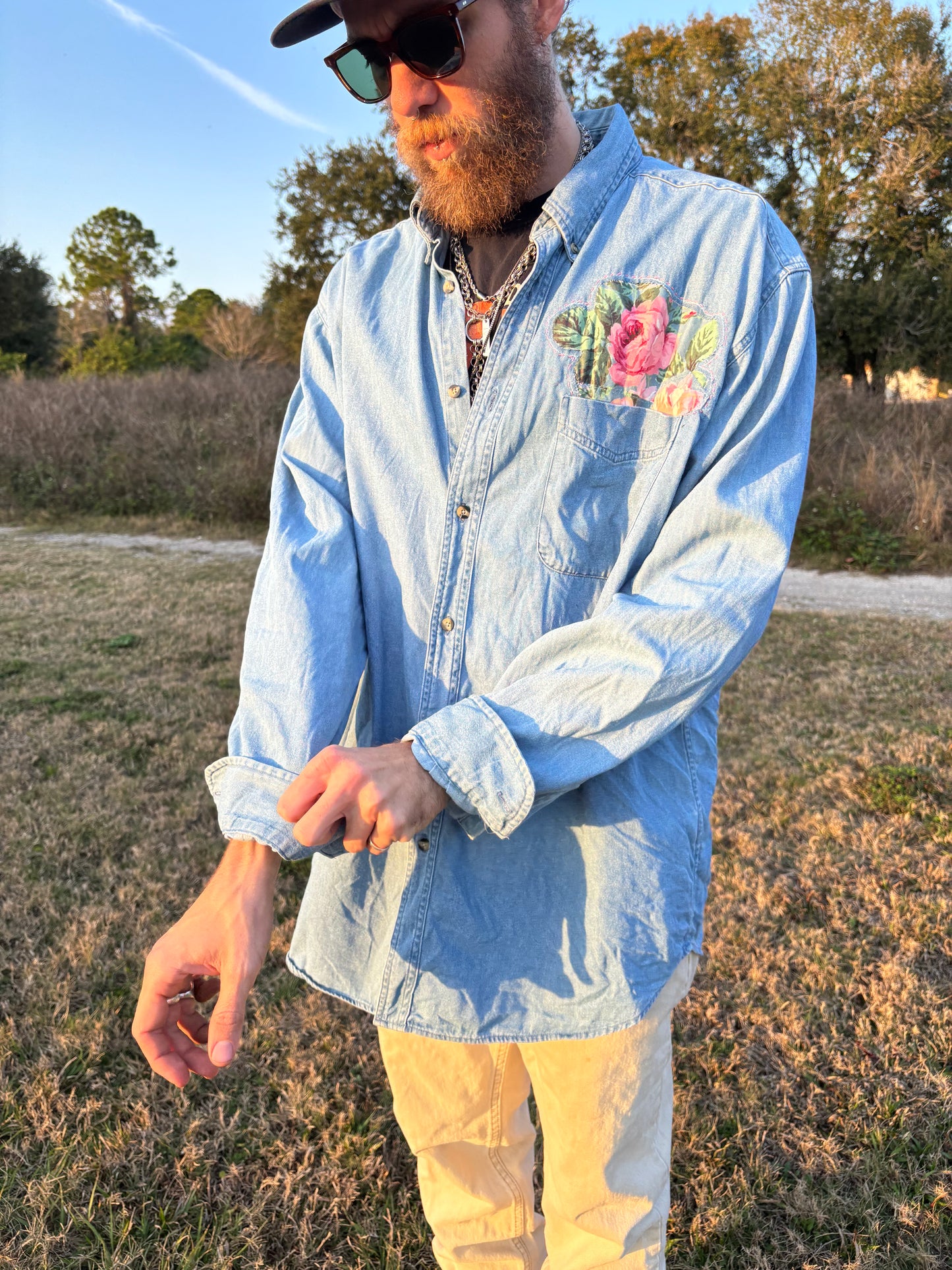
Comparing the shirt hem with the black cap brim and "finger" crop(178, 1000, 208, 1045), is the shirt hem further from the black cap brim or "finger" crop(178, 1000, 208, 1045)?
the black cap brim

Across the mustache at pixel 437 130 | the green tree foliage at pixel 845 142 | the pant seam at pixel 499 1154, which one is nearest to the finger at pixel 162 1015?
the pant seam at pixel 499 1154

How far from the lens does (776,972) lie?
2930 mm

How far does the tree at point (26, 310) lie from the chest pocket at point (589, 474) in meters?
28.0

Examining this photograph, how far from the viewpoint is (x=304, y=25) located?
1288 millimetres

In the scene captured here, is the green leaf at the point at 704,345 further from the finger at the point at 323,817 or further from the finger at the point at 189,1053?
the finger at the point at 189,1053

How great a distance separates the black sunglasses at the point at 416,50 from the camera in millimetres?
1184

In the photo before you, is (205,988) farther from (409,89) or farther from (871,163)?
(871,163)

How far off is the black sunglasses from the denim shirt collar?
0.18 m

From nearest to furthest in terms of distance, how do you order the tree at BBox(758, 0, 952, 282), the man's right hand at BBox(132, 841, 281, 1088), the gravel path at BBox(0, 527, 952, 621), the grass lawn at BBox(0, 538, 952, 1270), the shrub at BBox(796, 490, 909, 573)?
the man's right hand at BBox(132, 841, 281, 1088) < the grass lawn at BBox(0, 538, 952, 1270) < the gravel path at BBox(0, 527, 952, 621) < the shrub at BBox(796, 490, 909, 573) < the tree at BBox(758, 0, 952, 282)

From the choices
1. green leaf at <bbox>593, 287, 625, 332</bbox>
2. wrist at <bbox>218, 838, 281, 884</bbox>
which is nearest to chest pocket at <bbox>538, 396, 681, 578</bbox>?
green leaf at <bbox>593, 287, 625, 332</bbox>

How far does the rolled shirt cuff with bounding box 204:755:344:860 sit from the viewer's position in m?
1.14

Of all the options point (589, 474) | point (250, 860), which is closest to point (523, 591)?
point (589, 474)

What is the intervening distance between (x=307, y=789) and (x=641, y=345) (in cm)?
75

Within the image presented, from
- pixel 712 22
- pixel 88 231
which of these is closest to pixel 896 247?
pixel 712 22
